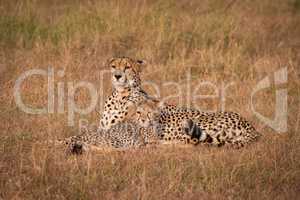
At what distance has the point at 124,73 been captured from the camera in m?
6.60

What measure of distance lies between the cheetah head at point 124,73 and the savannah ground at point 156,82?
591 millimetres

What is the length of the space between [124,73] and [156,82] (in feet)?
5.42

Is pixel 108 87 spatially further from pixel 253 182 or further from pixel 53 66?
pixel 253 182

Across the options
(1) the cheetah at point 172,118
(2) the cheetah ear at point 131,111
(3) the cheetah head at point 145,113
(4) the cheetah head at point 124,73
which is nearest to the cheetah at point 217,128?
(1) the cheetah at point 172,118

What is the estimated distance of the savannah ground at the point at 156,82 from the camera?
515 centimetres

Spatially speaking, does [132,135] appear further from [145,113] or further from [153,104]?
[153,104]

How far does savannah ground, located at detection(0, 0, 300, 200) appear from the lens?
5.15m

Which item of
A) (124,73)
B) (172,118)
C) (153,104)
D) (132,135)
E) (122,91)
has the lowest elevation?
(132,135)

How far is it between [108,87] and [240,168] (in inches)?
112

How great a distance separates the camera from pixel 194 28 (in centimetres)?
941

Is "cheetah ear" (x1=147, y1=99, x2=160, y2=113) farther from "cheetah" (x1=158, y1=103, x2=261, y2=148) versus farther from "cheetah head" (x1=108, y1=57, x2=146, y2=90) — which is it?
"cheetah head" (x1=108, y1=57, x2=146, y2=90)

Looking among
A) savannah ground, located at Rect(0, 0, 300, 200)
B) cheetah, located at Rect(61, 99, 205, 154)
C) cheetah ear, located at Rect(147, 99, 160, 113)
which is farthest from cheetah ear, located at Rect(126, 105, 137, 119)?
savannah ground, located at Rect(0, 0, 300, 200)

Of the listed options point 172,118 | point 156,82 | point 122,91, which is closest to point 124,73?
point 122,91

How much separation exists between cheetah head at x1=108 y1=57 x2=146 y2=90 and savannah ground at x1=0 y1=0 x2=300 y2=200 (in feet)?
1.94
